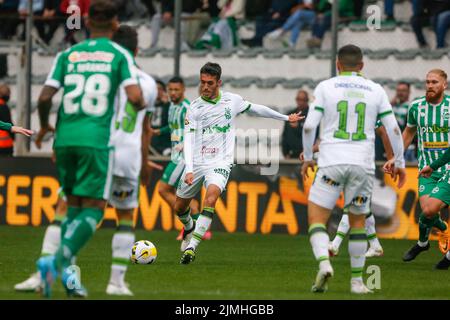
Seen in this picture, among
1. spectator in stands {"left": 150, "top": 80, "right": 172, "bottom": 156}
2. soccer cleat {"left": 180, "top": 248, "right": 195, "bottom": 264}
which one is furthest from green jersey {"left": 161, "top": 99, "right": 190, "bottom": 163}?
soccer cleat {"left": 180, "top": 248, "right": 195, "bottom": 264}

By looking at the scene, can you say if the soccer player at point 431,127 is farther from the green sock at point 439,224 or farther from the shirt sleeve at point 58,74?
the shirt sleeve at point 58,74

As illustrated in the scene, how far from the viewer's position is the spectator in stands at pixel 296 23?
20.8 m

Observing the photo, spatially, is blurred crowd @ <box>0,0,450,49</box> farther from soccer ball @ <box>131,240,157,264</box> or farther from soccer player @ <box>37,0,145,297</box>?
soccer player @ <box>37,0,145,297</box>

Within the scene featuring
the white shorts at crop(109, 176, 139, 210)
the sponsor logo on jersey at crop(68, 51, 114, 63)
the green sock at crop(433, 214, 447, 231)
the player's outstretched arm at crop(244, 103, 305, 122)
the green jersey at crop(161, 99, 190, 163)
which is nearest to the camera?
the sponsor logo on jersey at crop(68, 51, 114, 63)

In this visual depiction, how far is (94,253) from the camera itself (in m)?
15.1

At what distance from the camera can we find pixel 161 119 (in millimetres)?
20281

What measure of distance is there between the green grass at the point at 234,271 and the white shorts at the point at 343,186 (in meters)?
0.83

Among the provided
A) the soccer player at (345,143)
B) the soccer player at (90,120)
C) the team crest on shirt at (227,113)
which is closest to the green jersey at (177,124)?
the team crest on shirt at (227,113)

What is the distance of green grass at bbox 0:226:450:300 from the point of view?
10312 mm

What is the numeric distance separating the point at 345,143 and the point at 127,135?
2.06 metres

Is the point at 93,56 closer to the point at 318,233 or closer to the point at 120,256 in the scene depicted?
the point at 120,256

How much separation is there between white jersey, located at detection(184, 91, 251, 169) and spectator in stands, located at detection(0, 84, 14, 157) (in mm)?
6998

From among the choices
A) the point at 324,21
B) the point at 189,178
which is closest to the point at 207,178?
the point at 189,178

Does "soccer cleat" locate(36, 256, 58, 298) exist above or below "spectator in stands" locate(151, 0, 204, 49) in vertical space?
below
